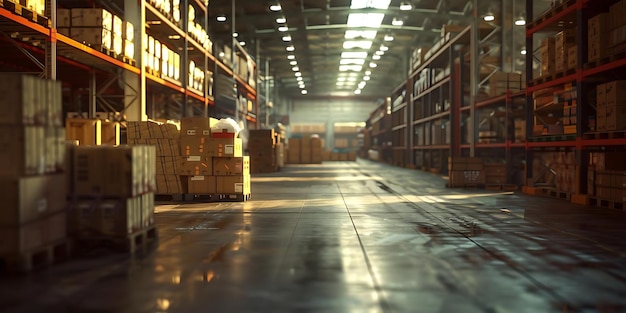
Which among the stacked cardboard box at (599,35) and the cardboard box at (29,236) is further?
the stacked cardboard box at (599,35)

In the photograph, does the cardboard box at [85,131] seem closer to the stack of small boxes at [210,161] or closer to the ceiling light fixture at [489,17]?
the stack of small boxes at [210,161]

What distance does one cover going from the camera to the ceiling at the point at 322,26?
23.0m

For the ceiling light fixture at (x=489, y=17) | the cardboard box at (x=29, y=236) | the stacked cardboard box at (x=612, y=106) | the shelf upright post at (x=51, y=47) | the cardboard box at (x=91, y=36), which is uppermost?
the ceiling light fixture at (x=489, y=17)

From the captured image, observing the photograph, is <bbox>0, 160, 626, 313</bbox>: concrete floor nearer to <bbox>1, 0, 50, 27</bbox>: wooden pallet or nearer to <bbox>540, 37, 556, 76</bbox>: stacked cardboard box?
<bbox>1, 0, 50, 27</bbox>: wooden pallet

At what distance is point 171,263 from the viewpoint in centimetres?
441

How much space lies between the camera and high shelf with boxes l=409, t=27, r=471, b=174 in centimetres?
1766

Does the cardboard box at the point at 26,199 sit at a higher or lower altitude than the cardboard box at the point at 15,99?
lower

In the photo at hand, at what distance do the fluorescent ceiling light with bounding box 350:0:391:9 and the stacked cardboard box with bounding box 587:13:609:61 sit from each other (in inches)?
570

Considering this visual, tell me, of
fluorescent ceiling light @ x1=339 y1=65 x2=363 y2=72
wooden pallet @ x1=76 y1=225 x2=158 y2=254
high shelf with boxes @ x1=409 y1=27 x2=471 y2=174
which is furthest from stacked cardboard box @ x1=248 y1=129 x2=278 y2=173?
fluorescent ceiling light @ x1=339 y1=65 x2=363 y2=72

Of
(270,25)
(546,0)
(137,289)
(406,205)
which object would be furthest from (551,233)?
(270,25)

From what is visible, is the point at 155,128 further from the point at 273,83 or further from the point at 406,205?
the point at 273,83

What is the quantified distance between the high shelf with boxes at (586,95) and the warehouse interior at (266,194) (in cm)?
4

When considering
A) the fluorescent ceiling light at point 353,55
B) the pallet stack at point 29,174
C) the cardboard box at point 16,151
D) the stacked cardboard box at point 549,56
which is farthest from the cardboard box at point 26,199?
the fluorescent ceiling light at point 353,55

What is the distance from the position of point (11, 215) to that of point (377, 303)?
3.03 meters
